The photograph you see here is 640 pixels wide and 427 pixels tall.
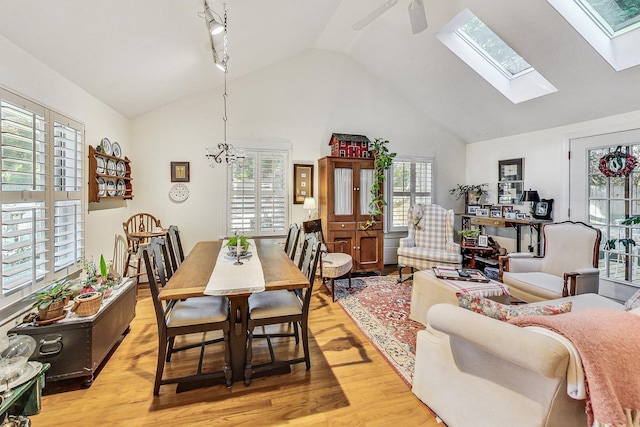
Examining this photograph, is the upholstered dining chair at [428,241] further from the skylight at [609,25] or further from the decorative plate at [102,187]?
the decorative plate at [102,187]

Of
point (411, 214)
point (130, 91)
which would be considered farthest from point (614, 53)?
point (130, 91)

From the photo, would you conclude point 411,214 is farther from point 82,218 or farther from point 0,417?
point 0,417

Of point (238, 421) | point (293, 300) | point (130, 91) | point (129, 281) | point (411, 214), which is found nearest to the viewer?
point (238, 421)

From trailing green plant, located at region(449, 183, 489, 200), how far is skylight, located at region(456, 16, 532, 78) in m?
1.98

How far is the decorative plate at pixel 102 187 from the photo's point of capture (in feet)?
10.5

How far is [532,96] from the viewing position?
386 centimetres

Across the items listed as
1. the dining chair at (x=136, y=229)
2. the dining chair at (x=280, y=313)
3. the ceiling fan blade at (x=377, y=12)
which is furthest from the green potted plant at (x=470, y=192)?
the dining chair at (x=136, y=229)

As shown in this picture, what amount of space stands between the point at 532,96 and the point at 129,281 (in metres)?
5.33

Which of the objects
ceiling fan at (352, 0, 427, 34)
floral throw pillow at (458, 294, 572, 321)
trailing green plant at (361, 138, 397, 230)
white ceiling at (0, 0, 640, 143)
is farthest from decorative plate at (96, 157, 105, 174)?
floral throw pillow at (458, 294, 572, 321)

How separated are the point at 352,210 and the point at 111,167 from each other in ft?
10.7

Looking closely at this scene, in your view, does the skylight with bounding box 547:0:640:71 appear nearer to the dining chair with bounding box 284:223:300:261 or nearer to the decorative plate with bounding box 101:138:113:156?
the dining chair with bounding box 284:223:300:261

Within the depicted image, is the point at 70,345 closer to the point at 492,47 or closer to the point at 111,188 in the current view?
the point at 111,188

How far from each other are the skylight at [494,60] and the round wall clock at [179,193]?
4.10m

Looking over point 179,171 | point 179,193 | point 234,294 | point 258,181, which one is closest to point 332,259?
point 258,181
